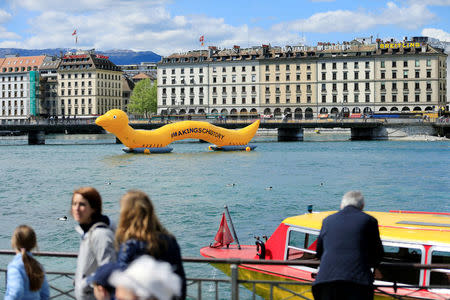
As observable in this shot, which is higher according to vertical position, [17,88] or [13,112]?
[17,88]

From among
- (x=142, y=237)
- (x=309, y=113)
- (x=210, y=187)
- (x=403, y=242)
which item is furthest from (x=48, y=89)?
(x=142, y=237)

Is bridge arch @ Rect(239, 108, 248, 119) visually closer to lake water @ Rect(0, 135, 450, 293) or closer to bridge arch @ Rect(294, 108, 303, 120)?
bridge arch @ Rect(294, 108, 303, 120)

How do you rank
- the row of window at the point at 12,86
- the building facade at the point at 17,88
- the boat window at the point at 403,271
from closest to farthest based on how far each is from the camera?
the boat window at the point at 403,271 < the building facade at the point at 17,88 < the row of window at the point at 12,86

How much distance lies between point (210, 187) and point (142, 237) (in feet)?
97.0

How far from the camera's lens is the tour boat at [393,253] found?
8.61 metres

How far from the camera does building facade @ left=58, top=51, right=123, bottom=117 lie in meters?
155

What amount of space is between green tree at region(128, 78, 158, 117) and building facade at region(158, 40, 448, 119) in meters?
7.46

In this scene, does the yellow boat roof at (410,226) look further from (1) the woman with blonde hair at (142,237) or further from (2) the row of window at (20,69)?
(2) the row of window at (20,69)

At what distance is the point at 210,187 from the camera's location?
111 ft

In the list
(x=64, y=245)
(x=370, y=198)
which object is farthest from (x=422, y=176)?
(x=64, y=245)

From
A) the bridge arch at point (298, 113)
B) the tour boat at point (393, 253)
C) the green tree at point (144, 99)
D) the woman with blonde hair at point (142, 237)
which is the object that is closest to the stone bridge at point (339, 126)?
the bridge arch at point (298, 113)

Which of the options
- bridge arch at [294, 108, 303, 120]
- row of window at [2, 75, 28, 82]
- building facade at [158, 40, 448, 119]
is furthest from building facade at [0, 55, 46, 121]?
bridge arch at [294, 108, 303, 120]

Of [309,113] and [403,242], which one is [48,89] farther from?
[403,242]

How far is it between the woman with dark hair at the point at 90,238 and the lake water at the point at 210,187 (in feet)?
33.2
